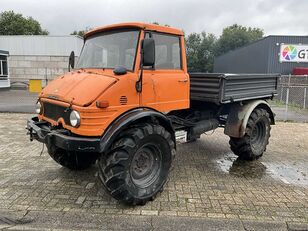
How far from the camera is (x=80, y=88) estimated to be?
3.97 metres

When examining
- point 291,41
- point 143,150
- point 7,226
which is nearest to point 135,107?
point 143,150

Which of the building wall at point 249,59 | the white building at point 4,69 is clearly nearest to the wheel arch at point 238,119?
the white building at point 4,69

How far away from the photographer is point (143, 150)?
4.27 m

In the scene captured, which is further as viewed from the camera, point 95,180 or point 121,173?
point 95,180

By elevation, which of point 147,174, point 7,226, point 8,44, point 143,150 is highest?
point 8,44

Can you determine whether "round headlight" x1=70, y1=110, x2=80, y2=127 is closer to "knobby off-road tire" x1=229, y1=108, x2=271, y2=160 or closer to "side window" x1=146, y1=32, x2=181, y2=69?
"side window" x1=146, y1=32, x2=181, y2=69

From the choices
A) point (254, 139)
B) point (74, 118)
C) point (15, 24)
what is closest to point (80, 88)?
point (74, 118)

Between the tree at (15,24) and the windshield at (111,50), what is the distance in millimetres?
42864

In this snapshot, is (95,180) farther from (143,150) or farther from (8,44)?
(8,44)

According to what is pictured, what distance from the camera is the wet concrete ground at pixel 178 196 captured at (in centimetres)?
373

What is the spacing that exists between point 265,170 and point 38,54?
80.4 feet

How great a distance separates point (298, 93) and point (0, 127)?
58.6 ft

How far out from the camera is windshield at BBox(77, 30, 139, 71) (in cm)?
424

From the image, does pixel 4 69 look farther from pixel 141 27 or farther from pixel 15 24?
pixel 141 27
